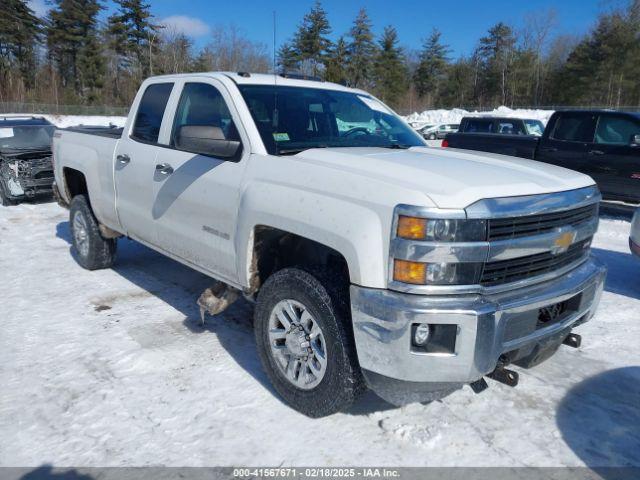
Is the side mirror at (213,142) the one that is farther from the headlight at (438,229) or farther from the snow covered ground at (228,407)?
the snow covered ground at (228,407)

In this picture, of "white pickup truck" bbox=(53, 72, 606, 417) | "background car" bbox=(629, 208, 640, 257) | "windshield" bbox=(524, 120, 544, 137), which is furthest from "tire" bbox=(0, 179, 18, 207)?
"windshield" bbox=(524, 120, 544, 137)

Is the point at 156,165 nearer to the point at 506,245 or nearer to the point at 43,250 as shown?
the point at 506,245

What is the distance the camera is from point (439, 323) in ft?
7.75

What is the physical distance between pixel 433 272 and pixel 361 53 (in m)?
62.3

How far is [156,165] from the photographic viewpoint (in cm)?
412

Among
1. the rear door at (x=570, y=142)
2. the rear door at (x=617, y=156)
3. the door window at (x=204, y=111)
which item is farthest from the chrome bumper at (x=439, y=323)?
the rear door at (x=570, y=142)

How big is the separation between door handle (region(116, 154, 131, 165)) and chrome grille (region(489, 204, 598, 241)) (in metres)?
3.39

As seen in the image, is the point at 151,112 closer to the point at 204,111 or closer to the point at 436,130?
the point at 204,111

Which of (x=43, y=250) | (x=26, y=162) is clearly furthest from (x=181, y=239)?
(x=26, y=162)

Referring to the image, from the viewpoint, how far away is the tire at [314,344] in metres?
2.71

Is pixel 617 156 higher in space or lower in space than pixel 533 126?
lower

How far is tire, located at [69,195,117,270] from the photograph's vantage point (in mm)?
5582

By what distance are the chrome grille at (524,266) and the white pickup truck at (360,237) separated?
0.4 inches

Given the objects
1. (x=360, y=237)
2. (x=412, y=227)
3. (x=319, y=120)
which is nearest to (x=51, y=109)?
(x=319, y=120)
